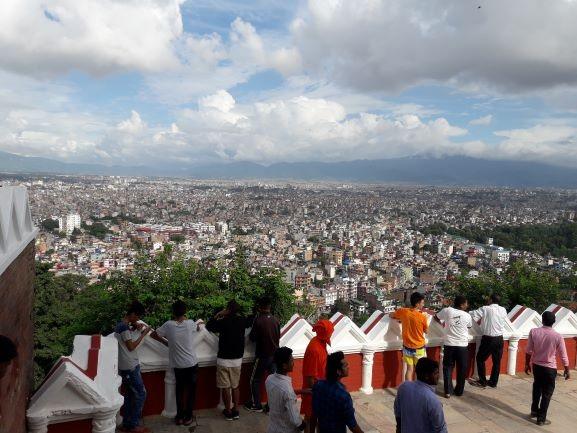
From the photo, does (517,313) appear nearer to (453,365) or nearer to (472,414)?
(453,365)

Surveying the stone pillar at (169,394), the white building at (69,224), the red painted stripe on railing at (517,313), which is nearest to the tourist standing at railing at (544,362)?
the red painted stripe on railing at (517,313)

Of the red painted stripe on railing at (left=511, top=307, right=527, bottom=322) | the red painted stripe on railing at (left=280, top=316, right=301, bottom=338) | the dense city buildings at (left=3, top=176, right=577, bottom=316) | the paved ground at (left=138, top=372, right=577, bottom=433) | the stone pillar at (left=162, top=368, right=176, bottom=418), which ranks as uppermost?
the red painted stripe on railing at (left=280, top=316, right=301, bottom=338)

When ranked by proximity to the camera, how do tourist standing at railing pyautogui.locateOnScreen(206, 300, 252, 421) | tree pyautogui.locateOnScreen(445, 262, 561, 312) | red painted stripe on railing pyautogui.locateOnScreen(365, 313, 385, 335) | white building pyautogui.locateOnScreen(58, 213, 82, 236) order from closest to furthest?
tourist standing at railing pyautogui.locateOnScreen(206, 300, 252, 421) < red painted stripe on railing pyautogui.locateOnScreen(365, 313, 385, 335) < tree pyautogui.locateOnScreen(445, 262, 561, 312) < white building pyautogui.locateOnScreen(58, 213, 82, 236)

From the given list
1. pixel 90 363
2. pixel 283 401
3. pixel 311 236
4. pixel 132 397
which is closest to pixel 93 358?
pixel 90 363

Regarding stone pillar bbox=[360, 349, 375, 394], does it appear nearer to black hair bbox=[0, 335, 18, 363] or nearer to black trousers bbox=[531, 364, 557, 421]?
black trousers bbox=[531, 364, 557, 421]

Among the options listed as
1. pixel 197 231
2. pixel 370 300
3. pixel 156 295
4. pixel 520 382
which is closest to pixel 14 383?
pixel 520 382

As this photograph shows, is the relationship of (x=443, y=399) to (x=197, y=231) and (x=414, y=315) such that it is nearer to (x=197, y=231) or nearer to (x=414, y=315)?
(x=414, y=315)

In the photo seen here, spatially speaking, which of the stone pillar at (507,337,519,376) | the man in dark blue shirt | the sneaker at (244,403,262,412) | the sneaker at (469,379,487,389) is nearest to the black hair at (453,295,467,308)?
the sneaker at (469,379,487,389)

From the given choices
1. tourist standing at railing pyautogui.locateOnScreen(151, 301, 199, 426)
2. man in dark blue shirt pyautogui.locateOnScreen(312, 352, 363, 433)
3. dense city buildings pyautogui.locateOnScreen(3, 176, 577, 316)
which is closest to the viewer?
man in dark blue shirt pyautogui.locateOnScreen(312, 352, 363, 433)
